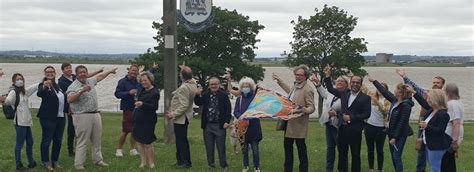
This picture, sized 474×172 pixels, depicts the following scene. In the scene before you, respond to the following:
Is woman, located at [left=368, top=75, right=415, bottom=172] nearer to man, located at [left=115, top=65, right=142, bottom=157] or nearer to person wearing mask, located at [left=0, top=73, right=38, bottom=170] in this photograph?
man, located at [left=115, top=65, right=142, bottom=157]

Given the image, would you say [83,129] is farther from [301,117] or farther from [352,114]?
[352,114]

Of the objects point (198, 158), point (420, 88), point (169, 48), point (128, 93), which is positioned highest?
point (169, 48)

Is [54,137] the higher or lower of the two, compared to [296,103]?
lower

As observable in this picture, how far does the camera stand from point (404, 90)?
26.4ft

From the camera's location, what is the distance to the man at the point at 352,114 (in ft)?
26.3

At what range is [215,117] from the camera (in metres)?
8.91

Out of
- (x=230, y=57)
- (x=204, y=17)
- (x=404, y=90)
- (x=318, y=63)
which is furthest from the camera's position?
(x=230, y=57)

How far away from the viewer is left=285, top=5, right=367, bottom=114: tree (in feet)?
111

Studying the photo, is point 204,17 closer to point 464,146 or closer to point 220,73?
point 464,146

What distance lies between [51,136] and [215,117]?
271cm

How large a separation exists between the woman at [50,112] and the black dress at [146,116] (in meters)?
1.24

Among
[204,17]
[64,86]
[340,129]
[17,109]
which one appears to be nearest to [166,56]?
[204,17]

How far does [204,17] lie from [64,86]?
11.1ft

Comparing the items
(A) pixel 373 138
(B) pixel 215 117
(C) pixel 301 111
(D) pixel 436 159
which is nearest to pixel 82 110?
(B) pixel 215 117
